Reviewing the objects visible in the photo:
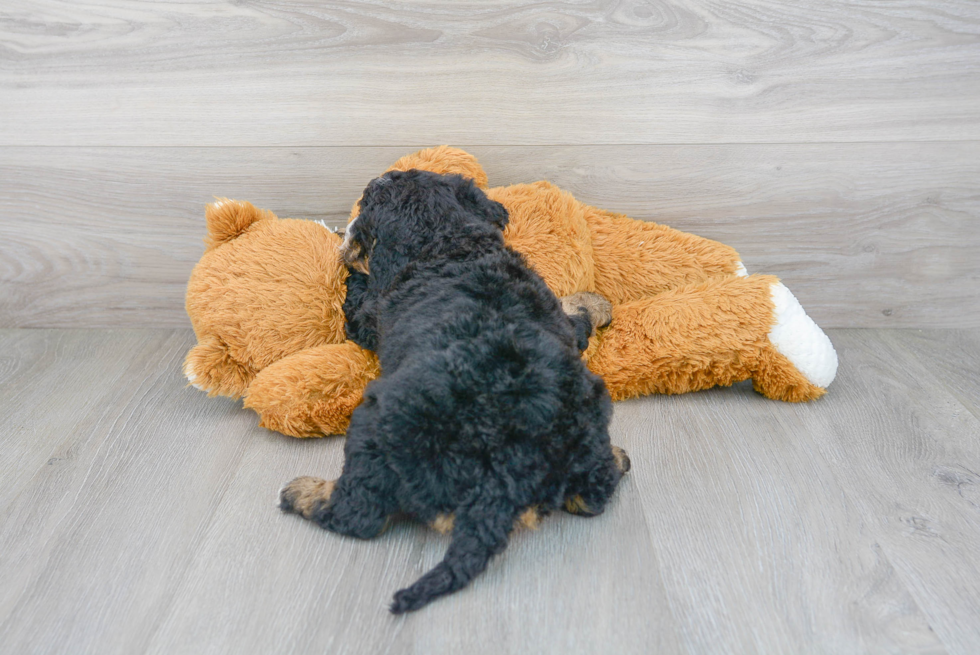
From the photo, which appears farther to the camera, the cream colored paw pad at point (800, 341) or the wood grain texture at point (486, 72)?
the wood grain texture at point (486, 72)

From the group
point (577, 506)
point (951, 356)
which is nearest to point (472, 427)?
point (577, 506)

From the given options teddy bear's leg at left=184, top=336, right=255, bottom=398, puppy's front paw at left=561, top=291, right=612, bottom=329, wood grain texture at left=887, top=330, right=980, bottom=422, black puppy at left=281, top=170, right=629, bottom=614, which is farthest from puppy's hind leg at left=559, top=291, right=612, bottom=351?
wood grain texture at left=887, top=330, right=980, bottom=422

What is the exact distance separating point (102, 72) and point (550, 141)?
1.24 meters

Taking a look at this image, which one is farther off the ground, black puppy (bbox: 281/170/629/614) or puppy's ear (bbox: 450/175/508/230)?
puppy's ear (bbox: 450/175/508/230)

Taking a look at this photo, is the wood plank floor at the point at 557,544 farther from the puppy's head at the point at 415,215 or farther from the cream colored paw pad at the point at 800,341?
the puppy's head at the point at 415,215

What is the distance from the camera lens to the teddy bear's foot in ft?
5.45

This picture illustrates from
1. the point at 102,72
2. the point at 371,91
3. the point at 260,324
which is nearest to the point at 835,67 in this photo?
the point at 371,91

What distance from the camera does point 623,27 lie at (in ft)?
5.90

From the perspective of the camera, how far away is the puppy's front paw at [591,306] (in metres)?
1.69

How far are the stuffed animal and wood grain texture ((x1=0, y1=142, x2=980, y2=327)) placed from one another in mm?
195

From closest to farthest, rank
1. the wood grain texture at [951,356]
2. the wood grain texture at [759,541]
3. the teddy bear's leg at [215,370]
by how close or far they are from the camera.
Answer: the wood grain texture at [759,541], the teddy bear's leg at [215,370], the wood grain texture at [951,356]

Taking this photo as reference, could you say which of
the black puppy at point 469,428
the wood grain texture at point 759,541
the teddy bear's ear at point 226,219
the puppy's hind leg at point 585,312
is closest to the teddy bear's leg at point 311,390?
the black puppy at point 469,428

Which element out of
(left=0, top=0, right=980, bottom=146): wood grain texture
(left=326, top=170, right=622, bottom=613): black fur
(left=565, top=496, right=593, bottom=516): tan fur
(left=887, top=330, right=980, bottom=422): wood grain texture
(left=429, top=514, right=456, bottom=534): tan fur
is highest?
(left=0, top=0, right=980, bottom=146): wood grain texture

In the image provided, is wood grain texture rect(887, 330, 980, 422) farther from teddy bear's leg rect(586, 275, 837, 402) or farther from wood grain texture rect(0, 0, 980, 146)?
wood grain texture rect(0, 0, 980, 146)
